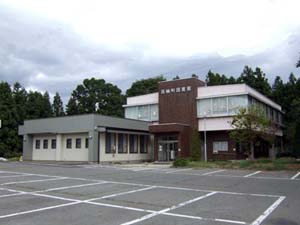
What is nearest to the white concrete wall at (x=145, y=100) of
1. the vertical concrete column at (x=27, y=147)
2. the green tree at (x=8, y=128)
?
the vertical concrete column at (x=27, y=147)

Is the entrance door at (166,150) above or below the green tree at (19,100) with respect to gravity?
below

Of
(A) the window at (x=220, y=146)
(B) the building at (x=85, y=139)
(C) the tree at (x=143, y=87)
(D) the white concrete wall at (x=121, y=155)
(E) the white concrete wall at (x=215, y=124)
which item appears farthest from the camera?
(C) the tree at (x=143, y=87)

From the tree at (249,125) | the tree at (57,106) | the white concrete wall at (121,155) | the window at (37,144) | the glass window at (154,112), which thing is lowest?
the white concrete wall at (121,155)

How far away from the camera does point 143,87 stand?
6981cm

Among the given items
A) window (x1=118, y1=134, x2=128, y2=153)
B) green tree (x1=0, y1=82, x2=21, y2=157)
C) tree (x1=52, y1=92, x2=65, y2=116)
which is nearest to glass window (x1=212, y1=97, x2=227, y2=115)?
window (x1=118, y1=134, x2=128, y2=153)

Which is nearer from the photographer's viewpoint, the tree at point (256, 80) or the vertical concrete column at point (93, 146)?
the vertical concrete column at point (93, 146)

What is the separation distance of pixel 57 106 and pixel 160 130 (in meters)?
35.9

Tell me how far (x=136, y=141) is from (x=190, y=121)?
22.1 ft

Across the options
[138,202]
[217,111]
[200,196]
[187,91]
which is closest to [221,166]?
[217,111]

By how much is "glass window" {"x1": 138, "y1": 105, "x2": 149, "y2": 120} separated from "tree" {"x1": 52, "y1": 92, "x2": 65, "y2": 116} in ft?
88.9

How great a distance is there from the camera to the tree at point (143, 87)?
69.1 meters

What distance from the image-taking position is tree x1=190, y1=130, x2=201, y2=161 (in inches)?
1538

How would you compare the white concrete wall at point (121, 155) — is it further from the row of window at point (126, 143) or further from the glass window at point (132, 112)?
the glass window at point (132, 112)

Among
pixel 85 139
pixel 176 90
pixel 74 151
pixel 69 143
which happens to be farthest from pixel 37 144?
pixel 176 90
